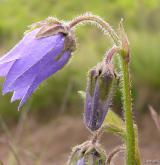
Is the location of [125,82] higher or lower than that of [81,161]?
higher

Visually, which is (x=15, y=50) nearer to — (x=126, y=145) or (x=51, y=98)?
(x=126, y=145)

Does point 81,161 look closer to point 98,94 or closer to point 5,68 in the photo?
point 98,94

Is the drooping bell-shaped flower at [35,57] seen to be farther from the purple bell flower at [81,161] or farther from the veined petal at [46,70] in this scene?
the purple bell flower at [81,161]

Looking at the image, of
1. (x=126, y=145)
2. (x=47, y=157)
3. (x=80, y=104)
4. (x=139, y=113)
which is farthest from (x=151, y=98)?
(x=126, y=145)

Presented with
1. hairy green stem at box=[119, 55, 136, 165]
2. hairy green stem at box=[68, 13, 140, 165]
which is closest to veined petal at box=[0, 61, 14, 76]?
hairy green stem at box=[68, 13, 140, 165]

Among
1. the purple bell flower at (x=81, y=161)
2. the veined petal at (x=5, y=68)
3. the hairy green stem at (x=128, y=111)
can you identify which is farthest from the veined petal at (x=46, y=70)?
the purple bell flower at (x=81, y=161)

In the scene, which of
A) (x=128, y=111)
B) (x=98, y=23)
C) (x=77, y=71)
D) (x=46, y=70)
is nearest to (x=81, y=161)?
(x=128, y=111)
